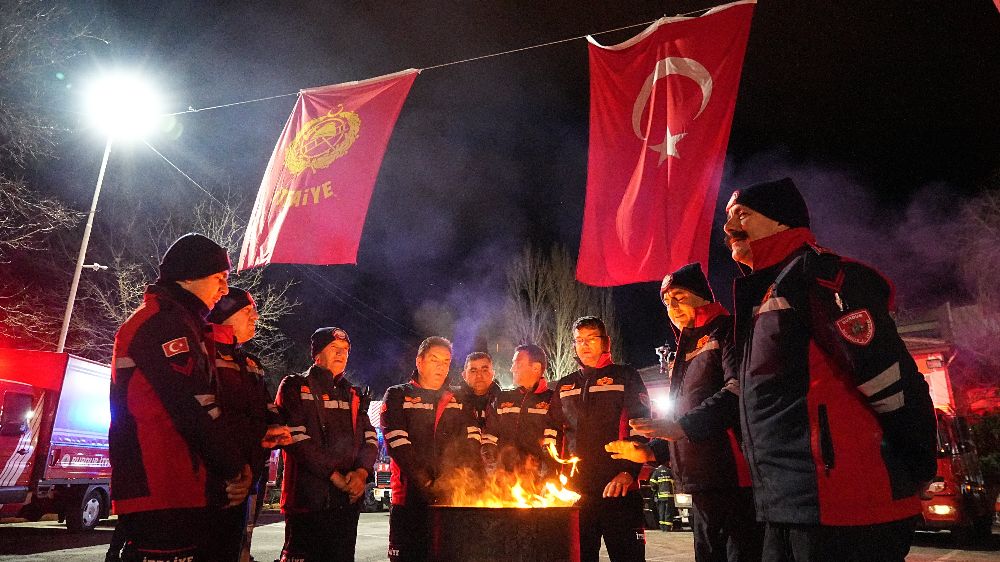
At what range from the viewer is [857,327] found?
2252 millimetres

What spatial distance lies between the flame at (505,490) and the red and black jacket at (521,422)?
0.30m

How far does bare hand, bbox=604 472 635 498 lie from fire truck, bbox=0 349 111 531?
1016 centimetres

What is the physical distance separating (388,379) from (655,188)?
41.2 m

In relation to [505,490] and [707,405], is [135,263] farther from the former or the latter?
[707,405]

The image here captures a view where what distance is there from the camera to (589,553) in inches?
185

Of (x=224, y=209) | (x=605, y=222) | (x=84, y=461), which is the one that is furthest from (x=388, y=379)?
(x=605, y=222)

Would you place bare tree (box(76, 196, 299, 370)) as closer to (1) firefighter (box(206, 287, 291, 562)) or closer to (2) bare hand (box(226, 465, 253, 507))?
(1) firefighter (box(206, 287, 291, 562))

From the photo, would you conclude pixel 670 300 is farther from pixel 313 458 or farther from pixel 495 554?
pixel 313 458

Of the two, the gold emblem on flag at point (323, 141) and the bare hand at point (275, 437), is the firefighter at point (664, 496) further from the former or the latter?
the bare hand at point (275, 437)

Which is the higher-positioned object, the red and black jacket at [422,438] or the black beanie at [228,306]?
the black beanie at [228,306]

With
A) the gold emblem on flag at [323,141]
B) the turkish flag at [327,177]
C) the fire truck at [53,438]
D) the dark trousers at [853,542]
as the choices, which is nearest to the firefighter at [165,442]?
the dark trousers at [853,542]

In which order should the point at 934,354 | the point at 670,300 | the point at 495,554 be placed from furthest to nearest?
the point at 934,354, the point at 670,300, the point at 495,554

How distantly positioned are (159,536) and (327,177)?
215 inches

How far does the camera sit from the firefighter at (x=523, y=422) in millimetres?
5898
